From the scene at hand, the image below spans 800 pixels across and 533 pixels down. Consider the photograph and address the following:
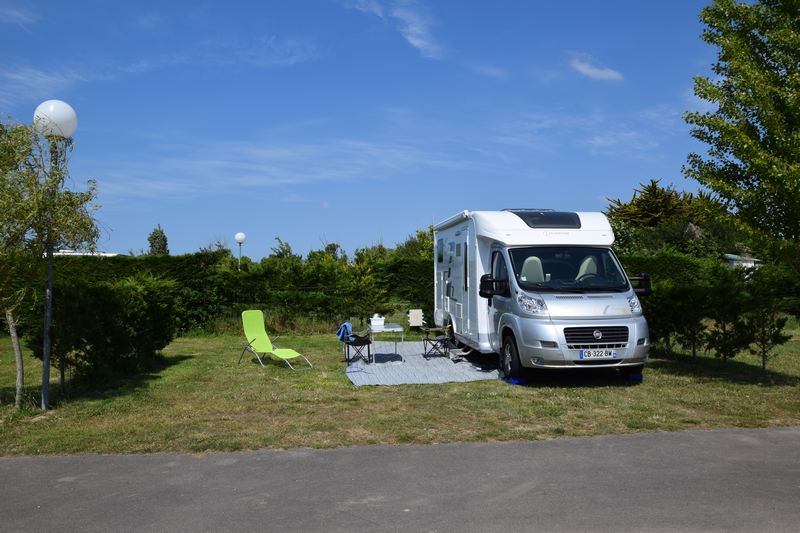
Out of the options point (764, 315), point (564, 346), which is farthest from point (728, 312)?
point (564, 346)

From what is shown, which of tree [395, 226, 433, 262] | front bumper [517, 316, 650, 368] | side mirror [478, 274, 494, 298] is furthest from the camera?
tree [395, 226, 433, 262]

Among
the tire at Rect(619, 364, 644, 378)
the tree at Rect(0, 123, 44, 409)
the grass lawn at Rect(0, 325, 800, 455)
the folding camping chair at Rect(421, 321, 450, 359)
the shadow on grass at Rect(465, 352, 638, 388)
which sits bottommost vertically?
the grass lawn at Rect(0, 325, 800, 455)

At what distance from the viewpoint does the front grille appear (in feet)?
32.2

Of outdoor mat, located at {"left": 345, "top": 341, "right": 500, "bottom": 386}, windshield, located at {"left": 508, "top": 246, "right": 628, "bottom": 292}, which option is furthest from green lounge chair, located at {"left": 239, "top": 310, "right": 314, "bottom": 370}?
windshield, located at {"left": 508, "top": 246, "right": 628, "bottom": 292}

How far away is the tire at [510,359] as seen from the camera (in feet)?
34.1

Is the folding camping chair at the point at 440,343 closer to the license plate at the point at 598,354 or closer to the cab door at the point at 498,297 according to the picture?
the cab door at the point at 498,297

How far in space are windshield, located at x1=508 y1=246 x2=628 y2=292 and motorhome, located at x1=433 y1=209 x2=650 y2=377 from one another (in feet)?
0.05

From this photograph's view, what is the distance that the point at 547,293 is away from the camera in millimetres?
10273

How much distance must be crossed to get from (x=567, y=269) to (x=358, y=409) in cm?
416

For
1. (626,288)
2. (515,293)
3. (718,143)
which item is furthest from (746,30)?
(515,293)

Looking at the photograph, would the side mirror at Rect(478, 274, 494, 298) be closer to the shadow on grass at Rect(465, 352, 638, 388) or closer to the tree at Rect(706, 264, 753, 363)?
the shadow on grass at Rect(465, 352, 638, 388)

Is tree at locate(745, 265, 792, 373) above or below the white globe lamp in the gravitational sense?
below

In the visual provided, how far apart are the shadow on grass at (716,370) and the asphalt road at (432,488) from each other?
3966 millimetres

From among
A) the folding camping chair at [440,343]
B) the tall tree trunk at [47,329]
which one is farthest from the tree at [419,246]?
the tall tree trunk at [47,329]
